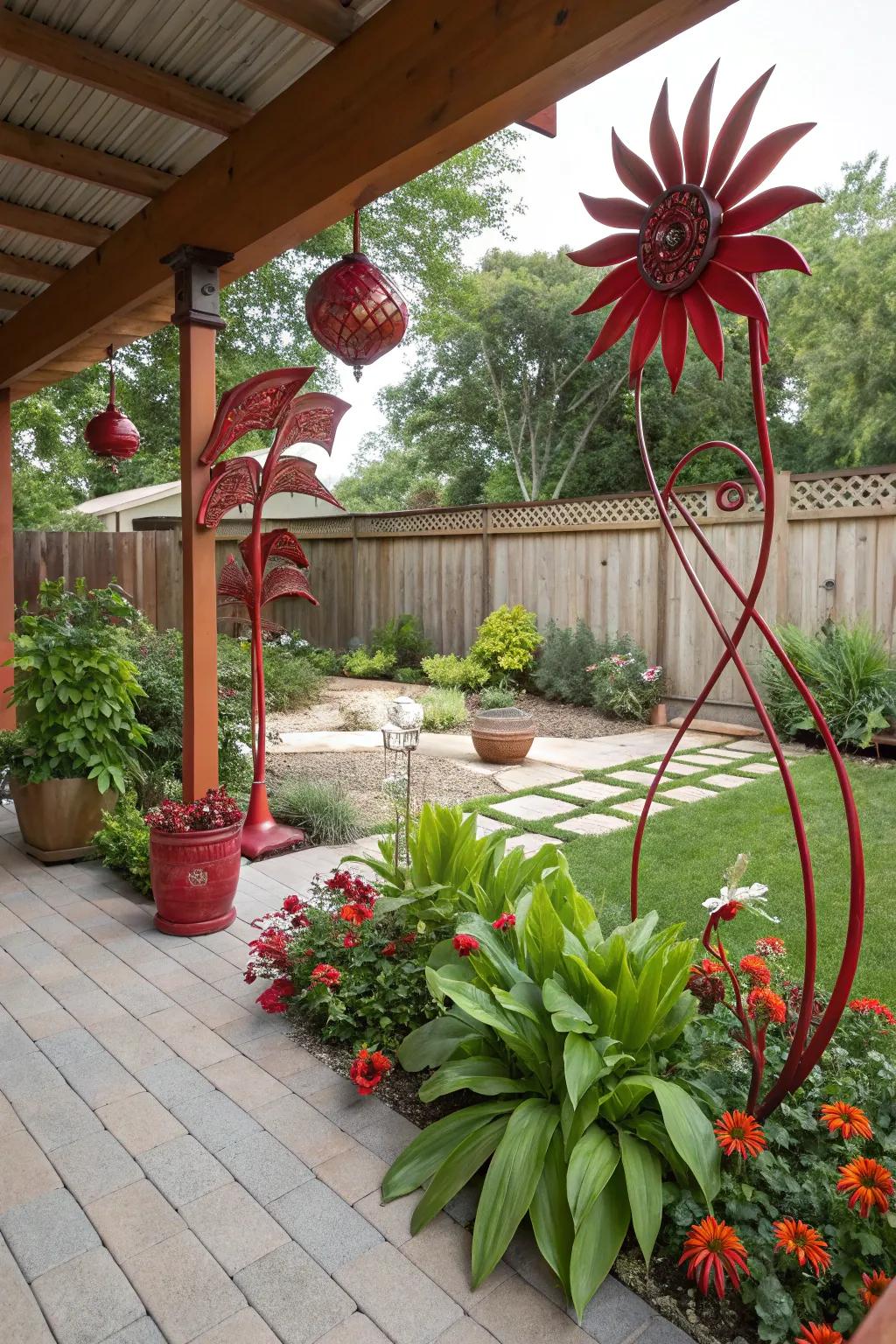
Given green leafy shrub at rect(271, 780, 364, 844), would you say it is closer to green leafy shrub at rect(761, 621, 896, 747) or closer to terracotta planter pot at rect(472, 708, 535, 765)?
terracotta planter pot at rect(472, 708, 535, 765)

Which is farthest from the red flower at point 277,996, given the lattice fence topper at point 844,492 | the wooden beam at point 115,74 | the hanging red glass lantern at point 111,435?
the lattice fence topper at point 844,492

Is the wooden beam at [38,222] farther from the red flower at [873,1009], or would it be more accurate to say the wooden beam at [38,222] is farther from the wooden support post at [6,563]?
the red flower at [873,1009]

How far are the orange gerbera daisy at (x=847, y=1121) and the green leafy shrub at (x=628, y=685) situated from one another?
560 cm

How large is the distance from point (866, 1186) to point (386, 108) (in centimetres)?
252

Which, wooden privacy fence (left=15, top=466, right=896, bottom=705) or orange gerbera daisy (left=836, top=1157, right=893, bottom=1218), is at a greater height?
wooden privacy fence (left=15, top=466, right=896, bottom=705)

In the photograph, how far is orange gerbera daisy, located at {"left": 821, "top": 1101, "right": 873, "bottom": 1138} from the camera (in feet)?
4.67

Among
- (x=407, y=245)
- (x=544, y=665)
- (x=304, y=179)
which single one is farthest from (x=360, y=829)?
(x=407, y=245)

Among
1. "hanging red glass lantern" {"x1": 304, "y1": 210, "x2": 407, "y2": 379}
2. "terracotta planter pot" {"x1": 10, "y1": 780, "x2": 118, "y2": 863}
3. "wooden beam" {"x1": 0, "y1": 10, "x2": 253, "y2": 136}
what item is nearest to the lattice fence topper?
"hanging red glass lantern" {"x1": 304, "y1": 210, "x2": 407, "y2": 379}

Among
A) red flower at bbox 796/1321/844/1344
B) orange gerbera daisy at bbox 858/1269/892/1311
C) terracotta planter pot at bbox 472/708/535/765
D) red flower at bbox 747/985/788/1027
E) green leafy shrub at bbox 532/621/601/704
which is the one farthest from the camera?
green leafy shrub at bbox 532/621/601/704

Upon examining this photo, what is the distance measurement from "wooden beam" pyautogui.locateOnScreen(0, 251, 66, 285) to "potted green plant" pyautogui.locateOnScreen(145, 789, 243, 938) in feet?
9.03

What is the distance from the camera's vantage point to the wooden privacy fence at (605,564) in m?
6.04

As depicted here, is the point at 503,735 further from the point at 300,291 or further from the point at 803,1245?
the point at 300,291

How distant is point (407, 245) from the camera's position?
8695mm

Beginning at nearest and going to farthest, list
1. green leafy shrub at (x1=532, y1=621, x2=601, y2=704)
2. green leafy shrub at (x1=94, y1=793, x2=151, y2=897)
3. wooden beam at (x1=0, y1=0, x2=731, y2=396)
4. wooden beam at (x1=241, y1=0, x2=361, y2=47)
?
wooden beam at (x1=0, y1=0, x2=731, y2=396) < wooden beam at (x1=241, y1=0, x2=361, y2=47) < green leafy shrub at (x1=94, y1=793, x2=151, y2=897) < green leafy shrub at (x1=532, y1=621, x2=601, y2=704)
